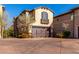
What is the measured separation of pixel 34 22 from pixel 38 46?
77 cm

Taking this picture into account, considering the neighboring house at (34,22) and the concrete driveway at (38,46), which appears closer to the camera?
the concrete driveway at (38,46)

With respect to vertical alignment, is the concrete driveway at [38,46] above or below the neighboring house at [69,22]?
below

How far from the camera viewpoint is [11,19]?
56.0 feet

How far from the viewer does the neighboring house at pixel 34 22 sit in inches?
672

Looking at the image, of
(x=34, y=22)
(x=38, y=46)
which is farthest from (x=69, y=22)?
(x=38, y=46)

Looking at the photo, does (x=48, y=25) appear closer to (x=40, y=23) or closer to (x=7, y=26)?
(x=40, y=23)

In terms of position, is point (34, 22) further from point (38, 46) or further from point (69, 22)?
point (69, 22)

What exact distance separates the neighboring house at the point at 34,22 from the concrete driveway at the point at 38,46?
0.22 meters

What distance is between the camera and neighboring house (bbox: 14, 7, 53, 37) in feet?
56.0

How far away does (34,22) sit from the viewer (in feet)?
56.0

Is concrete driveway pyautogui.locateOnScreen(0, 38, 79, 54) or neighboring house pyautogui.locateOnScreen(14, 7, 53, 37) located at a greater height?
neighboring house pyautogui.locateOnScreen(14, 7, 53, 37)

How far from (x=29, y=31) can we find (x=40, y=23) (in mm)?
430

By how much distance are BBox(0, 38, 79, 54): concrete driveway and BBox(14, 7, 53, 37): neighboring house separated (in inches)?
8.9
